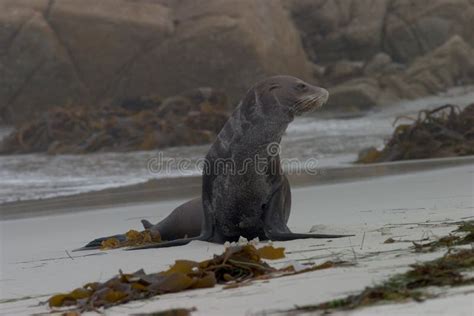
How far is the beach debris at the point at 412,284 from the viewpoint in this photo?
343 centimetres

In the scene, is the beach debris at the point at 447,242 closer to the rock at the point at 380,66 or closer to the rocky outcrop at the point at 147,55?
the rocky outcrop at the point at 147,55

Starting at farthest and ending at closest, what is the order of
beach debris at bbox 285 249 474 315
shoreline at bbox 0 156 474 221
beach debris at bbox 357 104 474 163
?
1. beach debris at bbox 357 104 474 163
2. shoreline at bbox 0 156 474 221
3. beach debris at bbox 285 249 474 315

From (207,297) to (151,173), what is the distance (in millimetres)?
9194

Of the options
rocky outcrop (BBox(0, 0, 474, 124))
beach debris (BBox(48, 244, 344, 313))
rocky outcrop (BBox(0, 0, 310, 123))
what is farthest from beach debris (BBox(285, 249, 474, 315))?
rocky outcrop (BBox(0, 0, 310, 123))

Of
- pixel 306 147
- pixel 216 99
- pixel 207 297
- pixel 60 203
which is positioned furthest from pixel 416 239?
pixel 216 99

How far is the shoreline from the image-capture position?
984cm

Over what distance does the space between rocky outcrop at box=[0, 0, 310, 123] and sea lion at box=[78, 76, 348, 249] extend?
18.3m

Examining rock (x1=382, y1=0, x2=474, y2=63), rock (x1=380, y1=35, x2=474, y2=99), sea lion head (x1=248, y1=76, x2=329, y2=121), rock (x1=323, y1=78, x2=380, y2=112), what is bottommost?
sea lion head (x1=248, y1=76, x2=329, y2=121)

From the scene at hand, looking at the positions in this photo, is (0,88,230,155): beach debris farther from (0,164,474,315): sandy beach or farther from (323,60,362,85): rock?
(0,164,474,315): sandy beach

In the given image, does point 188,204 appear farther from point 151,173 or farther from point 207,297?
point 151,173

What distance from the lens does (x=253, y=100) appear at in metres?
6.36

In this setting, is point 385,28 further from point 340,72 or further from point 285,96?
point 285,96

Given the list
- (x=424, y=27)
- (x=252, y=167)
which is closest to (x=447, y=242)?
(x=252, y=167)

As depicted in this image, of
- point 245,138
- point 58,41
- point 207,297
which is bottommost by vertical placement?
point 207,297
